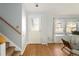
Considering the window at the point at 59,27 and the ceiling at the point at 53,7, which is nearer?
the ceiling at the point at 53,7

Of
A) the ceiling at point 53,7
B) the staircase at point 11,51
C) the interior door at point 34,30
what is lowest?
the staircase at point 11,51

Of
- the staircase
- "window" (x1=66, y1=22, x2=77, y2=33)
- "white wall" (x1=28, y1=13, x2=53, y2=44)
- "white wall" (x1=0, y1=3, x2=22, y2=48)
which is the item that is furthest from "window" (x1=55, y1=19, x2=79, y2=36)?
the staircase

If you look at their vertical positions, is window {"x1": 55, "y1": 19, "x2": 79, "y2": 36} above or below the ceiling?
below

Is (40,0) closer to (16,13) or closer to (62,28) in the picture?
(16,13)

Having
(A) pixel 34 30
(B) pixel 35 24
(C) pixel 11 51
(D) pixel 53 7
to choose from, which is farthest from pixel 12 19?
(B) pixel 35 24

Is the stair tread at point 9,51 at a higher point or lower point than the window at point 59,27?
lower

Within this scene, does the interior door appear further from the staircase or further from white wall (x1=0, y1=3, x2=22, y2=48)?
the staircase

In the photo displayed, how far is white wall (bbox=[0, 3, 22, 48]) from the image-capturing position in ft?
13.4

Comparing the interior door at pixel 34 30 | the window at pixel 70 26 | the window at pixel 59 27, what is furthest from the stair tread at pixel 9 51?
the window at pixel 70 26

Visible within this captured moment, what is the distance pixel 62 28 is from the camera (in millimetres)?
7676

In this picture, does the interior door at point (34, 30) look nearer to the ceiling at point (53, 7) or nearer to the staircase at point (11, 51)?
the ceiling at point (53, 7)

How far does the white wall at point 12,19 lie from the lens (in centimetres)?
409

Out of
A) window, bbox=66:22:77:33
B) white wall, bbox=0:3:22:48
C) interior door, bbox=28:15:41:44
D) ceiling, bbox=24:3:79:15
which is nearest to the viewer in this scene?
white wall, bbox=0:3:22:48

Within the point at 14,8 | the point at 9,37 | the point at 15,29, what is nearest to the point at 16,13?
the point at 14,8
